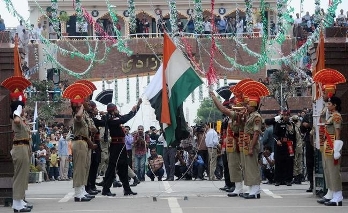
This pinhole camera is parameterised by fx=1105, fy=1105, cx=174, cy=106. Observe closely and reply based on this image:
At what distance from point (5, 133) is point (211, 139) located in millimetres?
12655

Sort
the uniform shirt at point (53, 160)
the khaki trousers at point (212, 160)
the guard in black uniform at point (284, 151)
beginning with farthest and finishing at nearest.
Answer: the uniform shirt at point (53, 160), the khaki trousers at point (212, 160), the guard in black uniform at point (284, 151)

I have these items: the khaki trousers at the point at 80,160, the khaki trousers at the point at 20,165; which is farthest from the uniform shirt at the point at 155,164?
the khaki trousers at the point at 20,165

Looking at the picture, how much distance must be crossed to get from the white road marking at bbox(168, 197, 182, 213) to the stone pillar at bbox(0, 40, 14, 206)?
3.11 meters

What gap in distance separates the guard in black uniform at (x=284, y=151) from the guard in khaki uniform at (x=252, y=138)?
5833 mm

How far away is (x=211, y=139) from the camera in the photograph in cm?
3325

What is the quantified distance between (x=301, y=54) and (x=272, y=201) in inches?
1329

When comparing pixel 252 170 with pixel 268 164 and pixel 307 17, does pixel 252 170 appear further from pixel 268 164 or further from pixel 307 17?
pixel 307 17

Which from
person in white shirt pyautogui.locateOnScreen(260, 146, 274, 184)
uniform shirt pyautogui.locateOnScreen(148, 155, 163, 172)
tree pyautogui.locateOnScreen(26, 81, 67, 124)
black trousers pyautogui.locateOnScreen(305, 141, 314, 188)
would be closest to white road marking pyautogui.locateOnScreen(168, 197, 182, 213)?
black trousers pyautogui.locateOnScreen(305, 141, 314, 188)

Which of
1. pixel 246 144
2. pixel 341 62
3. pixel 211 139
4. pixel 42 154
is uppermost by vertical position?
pixel 341 62

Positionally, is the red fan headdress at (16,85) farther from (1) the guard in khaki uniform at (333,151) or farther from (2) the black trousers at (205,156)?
(2) the black trousers at (205,156)

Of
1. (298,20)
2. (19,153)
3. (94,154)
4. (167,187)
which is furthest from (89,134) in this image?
(298,20)

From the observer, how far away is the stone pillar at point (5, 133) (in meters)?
21.3

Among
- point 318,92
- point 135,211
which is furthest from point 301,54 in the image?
point 135,211

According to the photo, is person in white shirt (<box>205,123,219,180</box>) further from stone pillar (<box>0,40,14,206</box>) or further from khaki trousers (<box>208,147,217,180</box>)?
stone pillar (<box>0,40,14,206</box>)
